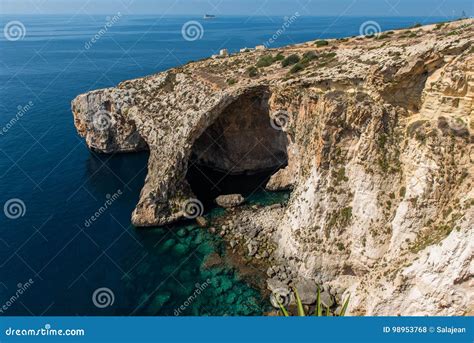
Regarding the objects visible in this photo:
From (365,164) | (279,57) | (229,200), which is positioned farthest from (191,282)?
(279,57)

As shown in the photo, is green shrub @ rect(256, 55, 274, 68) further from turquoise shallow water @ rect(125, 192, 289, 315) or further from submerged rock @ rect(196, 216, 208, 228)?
turquoise shallow water @ rect(125, 192, 289, 315)

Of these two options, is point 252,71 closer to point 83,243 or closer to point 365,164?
point 365,164

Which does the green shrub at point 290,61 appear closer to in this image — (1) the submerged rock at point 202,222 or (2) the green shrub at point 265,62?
(2) the green shrub at point 265,62

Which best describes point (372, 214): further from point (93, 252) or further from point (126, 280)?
point (93, 252)

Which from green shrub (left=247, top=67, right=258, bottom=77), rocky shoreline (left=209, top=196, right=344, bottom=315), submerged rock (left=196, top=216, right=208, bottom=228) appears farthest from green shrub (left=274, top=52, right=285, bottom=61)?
submerged rock (left=196, top=216, right=208, bottom=228)

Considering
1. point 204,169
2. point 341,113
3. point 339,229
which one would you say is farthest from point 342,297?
point 204,169

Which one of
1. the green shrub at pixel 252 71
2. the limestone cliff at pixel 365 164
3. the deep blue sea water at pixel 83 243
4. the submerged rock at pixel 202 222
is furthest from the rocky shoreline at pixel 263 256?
the green shrub at pixel 252 71
